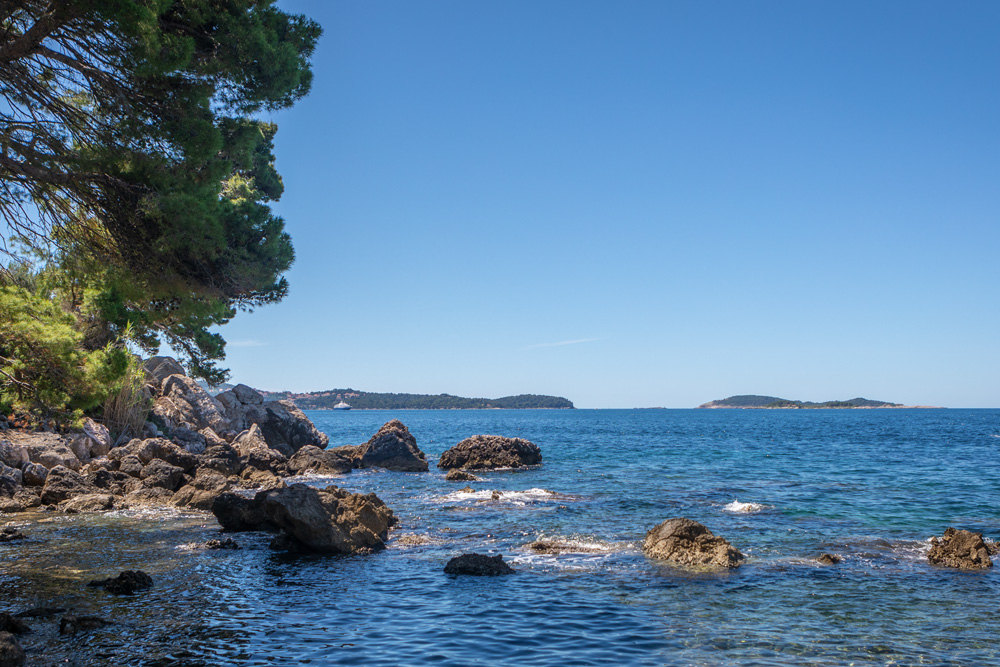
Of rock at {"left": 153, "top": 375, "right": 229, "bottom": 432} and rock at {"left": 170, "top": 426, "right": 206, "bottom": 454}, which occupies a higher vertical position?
rock at {"left": 153, "top": 375, "right": 229, "bottom": 432}

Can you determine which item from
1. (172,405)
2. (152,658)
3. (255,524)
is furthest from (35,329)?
(172,405)

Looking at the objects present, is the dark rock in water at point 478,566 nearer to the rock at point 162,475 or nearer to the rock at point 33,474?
the rock at point 162,475

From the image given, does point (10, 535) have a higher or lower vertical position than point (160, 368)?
lower

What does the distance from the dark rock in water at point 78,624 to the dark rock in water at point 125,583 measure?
75.5 inches

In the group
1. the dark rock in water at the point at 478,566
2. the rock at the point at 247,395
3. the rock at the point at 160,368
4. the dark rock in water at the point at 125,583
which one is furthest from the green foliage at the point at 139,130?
the rock at the point at 247,395

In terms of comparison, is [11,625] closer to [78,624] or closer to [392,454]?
[78,624]

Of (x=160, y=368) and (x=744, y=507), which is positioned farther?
(x=160, y=368)

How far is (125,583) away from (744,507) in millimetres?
20181

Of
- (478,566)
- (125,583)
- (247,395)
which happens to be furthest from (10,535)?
(247,395)

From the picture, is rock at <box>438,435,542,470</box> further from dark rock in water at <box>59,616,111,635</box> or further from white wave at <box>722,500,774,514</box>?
dark rock in water at <box>59,616,111,635</box>

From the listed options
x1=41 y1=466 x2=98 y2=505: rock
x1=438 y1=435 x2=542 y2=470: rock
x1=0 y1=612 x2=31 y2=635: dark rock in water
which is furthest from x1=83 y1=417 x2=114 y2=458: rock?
x1=438 y1=435 x2=542 y2=470: rock

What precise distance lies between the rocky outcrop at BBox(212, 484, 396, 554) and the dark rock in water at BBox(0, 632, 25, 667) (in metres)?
8.18

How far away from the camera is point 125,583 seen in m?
12.7

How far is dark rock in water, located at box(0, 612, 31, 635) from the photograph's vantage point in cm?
993
